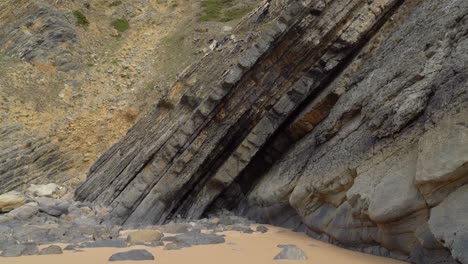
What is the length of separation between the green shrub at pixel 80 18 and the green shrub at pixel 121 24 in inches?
93.1

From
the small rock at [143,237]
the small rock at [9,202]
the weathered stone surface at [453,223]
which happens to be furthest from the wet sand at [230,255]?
the small rock at [9,202]

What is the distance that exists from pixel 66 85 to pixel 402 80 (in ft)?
85.0

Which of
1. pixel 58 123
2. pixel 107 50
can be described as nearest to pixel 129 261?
pixel 58 123

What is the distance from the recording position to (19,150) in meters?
25.1

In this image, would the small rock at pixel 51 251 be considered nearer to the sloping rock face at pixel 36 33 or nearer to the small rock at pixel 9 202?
the small rock at pixel 9 202

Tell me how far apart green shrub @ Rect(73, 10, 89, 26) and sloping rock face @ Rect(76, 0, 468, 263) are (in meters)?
21.2

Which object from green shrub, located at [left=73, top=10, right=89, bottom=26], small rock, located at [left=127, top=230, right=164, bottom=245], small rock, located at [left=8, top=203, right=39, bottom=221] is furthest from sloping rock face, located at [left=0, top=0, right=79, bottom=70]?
small rock, located at [left=127, top=230, right=164, bottom=245]

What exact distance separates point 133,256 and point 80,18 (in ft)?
110

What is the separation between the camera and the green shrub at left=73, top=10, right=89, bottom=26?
1444 inches

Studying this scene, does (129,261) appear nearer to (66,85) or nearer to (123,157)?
(123,157)

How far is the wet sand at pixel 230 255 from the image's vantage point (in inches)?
300

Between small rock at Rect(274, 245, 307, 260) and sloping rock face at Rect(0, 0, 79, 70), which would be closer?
small rock at Rect(274, 245, 307, 260)

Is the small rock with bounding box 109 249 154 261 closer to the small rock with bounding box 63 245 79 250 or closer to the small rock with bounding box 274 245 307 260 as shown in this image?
the small rock with bounding box 63 245 79 250

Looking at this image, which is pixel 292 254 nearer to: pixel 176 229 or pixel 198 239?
pixel 198 239
